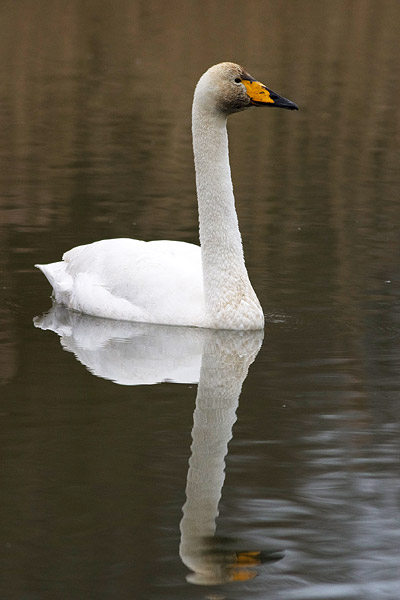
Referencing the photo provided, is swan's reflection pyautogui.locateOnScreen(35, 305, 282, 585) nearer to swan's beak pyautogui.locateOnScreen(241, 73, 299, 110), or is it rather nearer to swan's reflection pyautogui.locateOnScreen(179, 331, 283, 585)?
Result: swan's reflection pyautogui.locateOnScreen(179, 331, 283, 585)

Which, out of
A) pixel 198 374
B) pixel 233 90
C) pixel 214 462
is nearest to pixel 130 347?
pixel 198 374

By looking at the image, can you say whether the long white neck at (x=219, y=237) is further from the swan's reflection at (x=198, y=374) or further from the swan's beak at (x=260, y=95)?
the swan's beak at (x=260, y=95)

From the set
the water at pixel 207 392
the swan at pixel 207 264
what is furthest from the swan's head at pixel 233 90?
the water at pixel 207 392

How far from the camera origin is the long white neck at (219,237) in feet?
31.8

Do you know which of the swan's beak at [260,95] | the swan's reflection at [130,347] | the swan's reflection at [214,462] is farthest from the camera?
the swan's beak at [260,95]

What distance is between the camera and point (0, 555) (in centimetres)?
550

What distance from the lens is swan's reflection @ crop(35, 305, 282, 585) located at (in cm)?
558

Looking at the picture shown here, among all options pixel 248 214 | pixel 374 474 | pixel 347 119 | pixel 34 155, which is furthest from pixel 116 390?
pixel 347 119

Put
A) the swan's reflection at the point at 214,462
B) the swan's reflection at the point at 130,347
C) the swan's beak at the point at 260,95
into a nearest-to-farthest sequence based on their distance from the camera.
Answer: the swan's reflection at the point at 214,462 → the swan's reflection at the point at 130,347 → the swan's beak at the point at 260,95

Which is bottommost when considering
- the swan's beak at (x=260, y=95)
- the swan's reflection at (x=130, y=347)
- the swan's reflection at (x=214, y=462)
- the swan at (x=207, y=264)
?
the swan's reflection at (x=214, y=462)

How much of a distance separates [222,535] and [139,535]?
1.19ft

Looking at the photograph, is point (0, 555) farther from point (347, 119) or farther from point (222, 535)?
point (347, 119)

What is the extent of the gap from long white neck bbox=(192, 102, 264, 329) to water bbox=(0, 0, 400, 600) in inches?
7.8

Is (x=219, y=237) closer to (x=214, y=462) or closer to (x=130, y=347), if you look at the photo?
(x=130, y=347)
